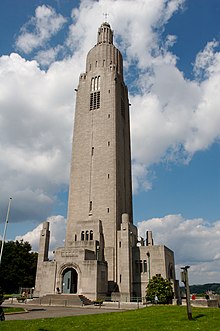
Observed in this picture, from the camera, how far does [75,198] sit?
55.4m

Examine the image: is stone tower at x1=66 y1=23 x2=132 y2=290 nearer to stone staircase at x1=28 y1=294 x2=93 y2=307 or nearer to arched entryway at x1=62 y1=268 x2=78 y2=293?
arched entryway at x1=62 y1=268 x2=78 y2=293

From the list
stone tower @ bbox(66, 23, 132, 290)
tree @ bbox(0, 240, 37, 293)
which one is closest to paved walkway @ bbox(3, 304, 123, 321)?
stone tower @ bbox(66, 23, 132, 290)

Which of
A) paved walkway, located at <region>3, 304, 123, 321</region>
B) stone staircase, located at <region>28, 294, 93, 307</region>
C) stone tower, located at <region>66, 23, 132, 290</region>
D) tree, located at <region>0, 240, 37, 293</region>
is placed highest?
stone tower, located at <region>66, 23, 132, 290</region>

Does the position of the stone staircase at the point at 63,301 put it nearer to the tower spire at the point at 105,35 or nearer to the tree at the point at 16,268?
the tree at the point at 16,268

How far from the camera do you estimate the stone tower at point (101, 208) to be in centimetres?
4403

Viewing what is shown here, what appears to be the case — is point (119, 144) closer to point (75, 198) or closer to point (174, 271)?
point (75, 198)

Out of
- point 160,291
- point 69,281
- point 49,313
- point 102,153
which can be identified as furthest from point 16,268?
point 49,313

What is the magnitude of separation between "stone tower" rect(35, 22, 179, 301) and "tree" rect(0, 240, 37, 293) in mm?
15151

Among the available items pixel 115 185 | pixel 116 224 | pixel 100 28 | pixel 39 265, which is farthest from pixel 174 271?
pixel 100 28

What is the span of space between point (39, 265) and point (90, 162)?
66.4 ft

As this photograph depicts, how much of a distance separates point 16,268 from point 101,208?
23.6 m

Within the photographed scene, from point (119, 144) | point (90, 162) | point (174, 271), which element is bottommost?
point (174, 271)

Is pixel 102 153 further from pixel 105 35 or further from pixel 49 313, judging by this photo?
pixel 49 313

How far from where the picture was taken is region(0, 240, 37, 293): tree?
197ft
